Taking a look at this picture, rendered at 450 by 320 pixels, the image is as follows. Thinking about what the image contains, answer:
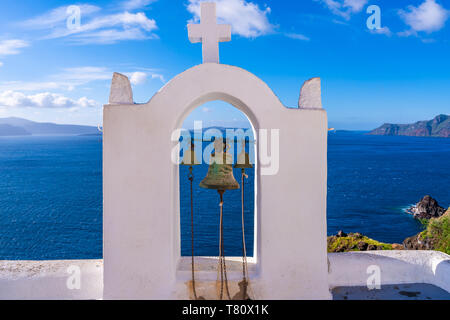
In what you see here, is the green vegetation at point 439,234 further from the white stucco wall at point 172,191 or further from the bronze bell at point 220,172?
the bronze bell at point 220,172

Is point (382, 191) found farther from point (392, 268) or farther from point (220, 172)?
point (220, 172)

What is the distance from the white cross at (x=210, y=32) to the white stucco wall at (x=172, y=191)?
0.75 ft

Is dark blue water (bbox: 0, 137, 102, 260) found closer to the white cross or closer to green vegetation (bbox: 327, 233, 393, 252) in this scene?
green vegetation (bbox: 327, 233, 393, 252)

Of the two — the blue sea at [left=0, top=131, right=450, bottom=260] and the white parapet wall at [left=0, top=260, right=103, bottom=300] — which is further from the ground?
the white parapet wall at [left=0, top=260, right=103, bottom=300]

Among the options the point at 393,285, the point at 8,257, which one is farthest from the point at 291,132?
the point at 8,257

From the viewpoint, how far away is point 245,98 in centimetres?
340

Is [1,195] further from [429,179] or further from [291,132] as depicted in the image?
[429,179]

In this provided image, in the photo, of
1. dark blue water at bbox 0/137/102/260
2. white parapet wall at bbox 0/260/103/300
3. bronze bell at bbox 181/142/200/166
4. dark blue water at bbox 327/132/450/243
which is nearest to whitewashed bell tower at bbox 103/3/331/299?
bronze bell at bbox 181/142/200/166

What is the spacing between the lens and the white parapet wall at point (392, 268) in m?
4.21

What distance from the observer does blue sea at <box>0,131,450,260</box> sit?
34.8 metres

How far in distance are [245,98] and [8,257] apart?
38996 millimetres

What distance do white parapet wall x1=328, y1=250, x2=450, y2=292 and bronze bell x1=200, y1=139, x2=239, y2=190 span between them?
1667 mm

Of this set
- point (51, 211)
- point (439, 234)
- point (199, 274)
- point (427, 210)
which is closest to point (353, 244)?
point (439, 234)

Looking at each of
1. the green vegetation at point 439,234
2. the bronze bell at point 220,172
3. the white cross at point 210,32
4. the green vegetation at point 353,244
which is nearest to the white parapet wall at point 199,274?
the bronze bell at point 220,172
